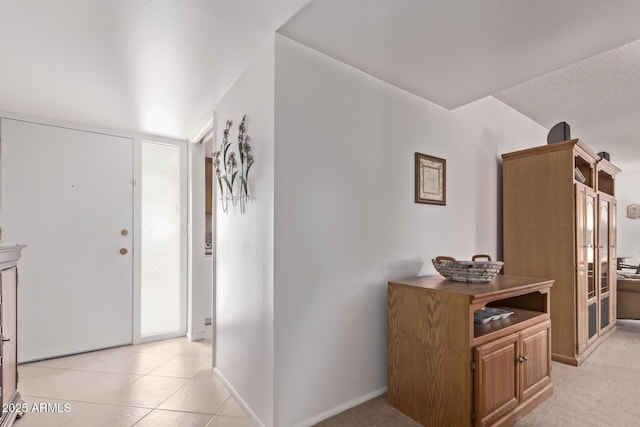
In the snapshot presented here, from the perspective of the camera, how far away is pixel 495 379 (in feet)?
5.58

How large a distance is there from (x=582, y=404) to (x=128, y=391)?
3026mm

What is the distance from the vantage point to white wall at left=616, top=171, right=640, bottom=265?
21.7 ft

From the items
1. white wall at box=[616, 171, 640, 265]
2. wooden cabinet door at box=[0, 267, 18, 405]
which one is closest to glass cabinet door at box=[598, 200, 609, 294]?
white wall at box=[616, 171, 640, 265]

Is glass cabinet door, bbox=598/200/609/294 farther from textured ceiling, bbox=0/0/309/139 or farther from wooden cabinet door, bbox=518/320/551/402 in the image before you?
textured ceiling, bbox=0/0/309/139

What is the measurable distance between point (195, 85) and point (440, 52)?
5.48 ft

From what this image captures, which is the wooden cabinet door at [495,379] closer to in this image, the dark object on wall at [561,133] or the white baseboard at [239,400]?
the white baseboard at [239,400]

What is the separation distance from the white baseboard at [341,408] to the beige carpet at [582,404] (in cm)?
2

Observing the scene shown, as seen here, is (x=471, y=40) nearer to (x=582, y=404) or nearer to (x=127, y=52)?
(x=127, y=52)

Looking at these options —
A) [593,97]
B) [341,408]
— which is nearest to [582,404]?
[341,408]

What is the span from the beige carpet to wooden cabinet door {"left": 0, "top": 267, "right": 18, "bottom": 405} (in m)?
1.77

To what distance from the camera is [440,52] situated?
74.3 inches

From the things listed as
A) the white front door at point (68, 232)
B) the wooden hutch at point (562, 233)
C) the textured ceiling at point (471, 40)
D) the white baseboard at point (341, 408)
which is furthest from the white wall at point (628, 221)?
the white front door at point (68, 232)

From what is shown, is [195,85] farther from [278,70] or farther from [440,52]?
[440,52]

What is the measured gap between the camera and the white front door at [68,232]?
2752 mm
